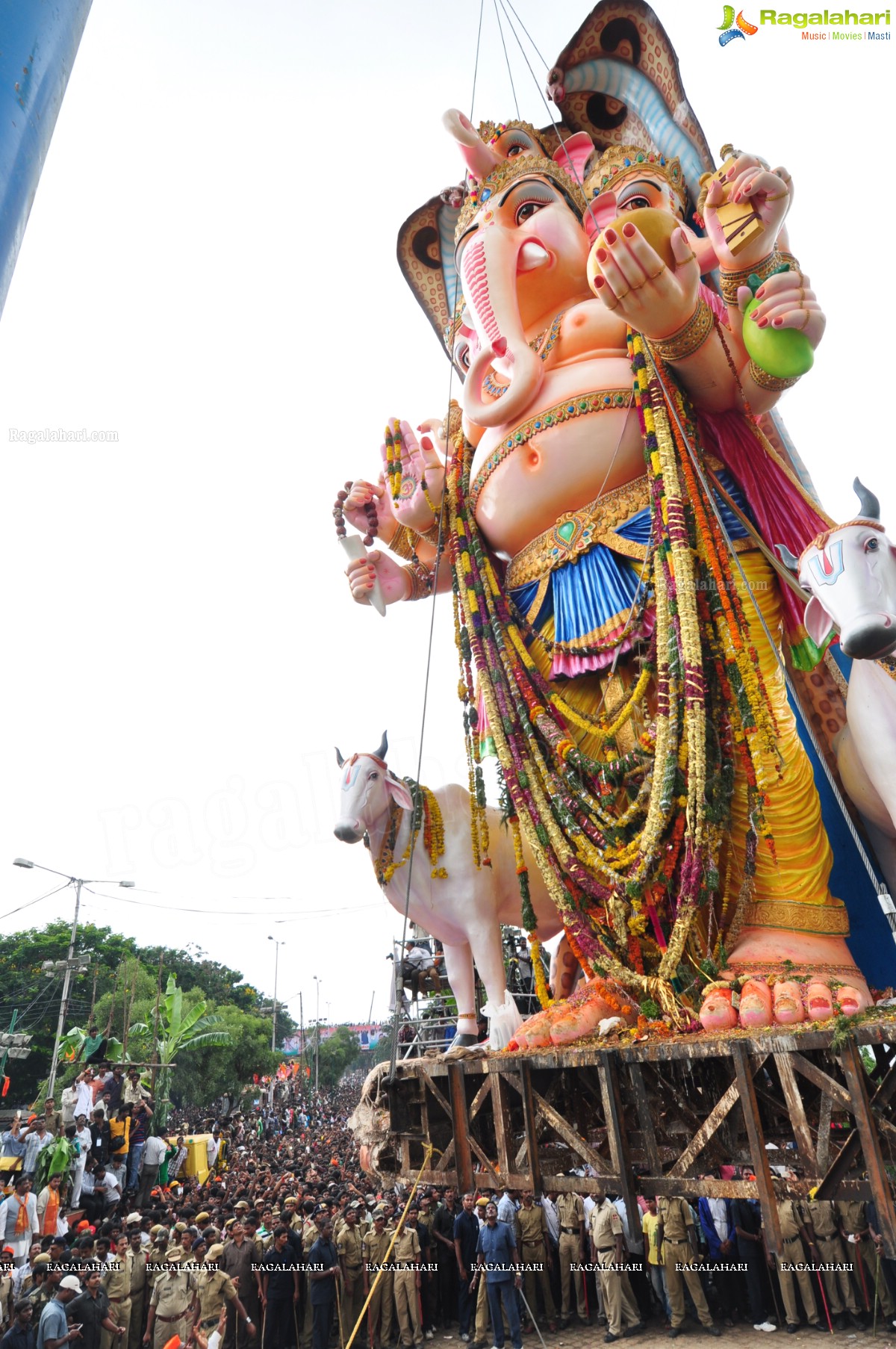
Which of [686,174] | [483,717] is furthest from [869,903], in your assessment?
[686,174]

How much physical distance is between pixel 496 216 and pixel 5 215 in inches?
199

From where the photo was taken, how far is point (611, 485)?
5.04 m

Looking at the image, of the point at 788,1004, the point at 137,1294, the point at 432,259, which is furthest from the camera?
the point at 432,259

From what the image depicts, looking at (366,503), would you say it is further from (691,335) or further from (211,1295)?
(211,1295)

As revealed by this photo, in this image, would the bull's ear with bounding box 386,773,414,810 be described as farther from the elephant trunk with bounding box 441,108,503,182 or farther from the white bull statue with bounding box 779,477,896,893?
the elephant trunk with bounding box 441,108,503,182

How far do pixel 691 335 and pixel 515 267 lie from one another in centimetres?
132

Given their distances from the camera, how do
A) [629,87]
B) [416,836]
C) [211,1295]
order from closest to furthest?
[416,836] → [211,1295] → [629,87]

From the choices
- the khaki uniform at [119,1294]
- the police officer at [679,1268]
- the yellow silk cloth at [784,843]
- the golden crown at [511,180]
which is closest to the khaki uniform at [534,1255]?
the police officer at [679,1268]

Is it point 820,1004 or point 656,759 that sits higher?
point 656,759

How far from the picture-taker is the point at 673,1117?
11.3 feet

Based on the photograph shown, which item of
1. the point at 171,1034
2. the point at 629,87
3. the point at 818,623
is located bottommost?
the point at 818,623

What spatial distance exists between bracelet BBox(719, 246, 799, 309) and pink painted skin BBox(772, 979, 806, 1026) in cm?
323

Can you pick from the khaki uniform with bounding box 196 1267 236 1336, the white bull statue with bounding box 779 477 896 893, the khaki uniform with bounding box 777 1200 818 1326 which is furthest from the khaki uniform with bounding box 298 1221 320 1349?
the white bull statue with bounding box 779 477 896 893

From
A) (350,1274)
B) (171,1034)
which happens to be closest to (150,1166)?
(350,1274)
